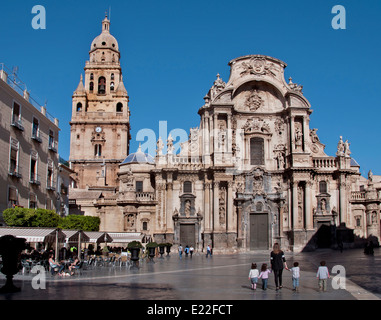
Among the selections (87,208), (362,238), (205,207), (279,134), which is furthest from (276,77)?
(87,208)

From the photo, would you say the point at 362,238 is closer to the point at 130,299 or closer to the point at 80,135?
the point at 130,299

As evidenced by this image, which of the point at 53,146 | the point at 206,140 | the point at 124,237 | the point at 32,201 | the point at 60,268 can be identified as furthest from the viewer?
the point at 206,140

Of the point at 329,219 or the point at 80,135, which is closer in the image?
the point at 329,219

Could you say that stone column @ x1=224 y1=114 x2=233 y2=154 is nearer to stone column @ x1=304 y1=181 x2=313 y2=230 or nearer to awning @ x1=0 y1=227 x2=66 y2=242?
stone column @ x1=304 y1=181 x2=313 y2=230

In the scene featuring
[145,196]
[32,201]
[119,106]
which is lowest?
[32,201]

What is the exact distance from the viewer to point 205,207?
46.4 metres

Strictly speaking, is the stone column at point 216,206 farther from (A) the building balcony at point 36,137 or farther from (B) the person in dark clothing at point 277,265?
(B) the person in dark clothing at point 277,265

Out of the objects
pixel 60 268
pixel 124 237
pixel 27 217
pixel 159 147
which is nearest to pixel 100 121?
pixel 159 147

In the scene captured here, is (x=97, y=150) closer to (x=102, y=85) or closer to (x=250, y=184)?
(x=102, y=85)

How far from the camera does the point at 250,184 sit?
47.1m

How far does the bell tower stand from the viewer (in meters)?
75.6

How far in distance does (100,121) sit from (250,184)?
3804 cm

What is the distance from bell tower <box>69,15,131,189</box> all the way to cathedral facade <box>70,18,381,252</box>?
85.6 ft
